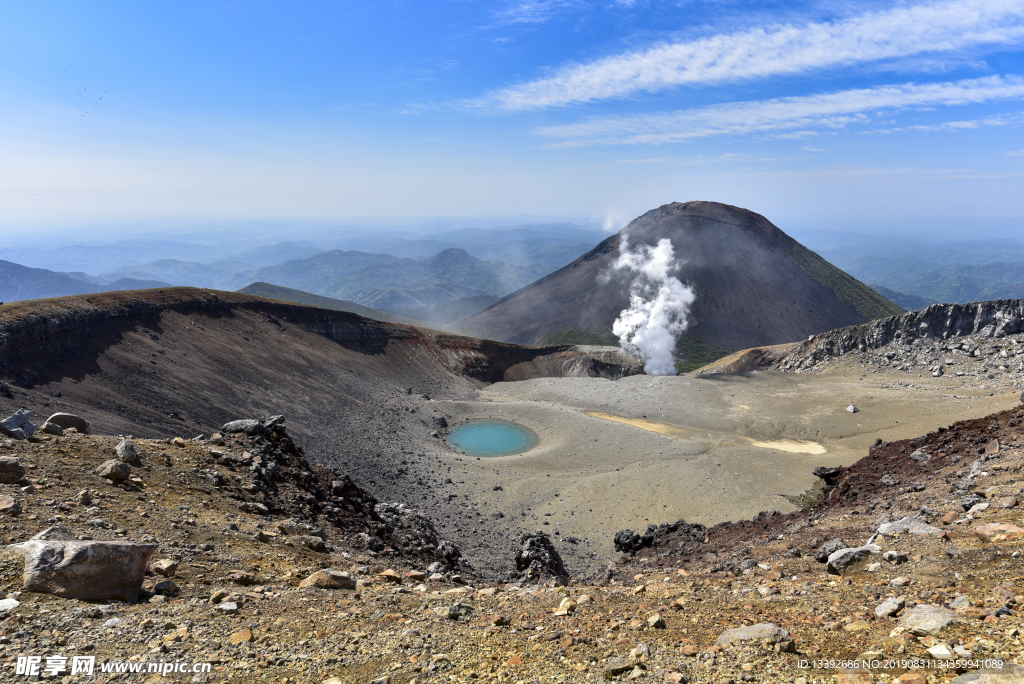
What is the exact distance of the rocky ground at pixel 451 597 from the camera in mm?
6594

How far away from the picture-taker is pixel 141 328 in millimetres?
42781

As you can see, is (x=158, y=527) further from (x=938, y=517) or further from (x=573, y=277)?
(x=573, y=277)

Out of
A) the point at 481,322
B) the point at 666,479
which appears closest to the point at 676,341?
the point at 481,322

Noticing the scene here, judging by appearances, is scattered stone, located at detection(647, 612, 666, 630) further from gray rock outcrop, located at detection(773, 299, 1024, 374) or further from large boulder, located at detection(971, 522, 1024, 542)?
gray rock outcrop, located at detection(773, 299, 1024, 374)

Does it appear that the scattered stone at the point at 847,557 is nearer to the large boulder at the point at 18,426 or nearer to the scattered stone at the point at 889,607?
the scattered stone at the point at 889,607

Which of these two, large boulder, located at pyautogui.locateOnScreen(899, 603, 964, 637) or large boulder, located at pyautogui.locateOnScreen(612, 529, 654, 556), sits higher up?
large boulder, located at pyautogui.locateOnScreen(899, 603, 964, 637)

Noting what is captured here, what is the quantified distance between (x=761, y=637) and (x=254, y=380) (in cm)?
4470

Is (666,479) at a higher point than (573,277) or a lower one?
lower

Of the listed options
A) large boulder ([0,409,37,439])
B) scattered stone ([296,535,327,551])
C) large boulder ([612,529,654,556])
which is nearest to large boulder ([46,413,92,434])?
large boulder ([0,409,37,439])

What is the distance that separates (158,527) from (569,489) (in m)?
24.6

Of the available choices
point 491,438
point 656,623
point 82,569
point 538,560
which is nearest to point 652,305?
point 491,438

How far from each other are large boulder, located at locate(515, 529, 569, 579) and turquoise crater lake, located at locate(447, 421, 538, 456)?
18.2 metres

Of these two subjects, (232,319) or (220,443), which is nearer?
(220,443)

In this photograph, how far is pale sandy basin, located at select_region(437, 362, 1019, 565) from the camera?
29406 millimetres
